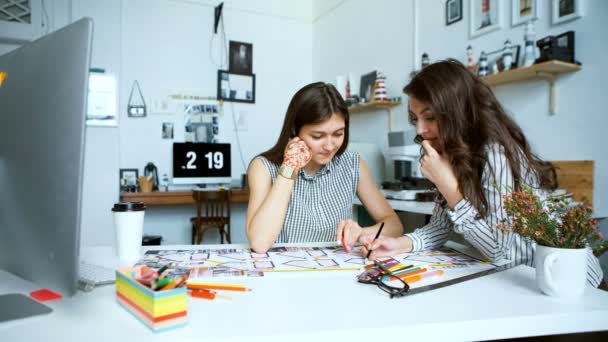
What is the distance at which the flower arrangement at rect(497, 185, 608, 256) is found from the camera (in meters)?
0.73

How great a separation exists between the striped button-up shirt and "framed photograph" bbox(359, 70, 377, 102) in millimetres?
2486

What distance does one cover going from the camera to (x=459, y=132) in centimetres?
114

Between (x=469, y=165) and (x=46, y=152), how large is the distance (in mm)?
934

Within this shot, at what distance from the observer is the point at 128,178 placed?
4.00 meters

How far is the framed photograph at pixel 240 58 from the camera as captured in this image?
4391 millimetres

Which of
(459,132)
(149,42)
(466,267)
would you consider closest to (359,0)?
(149,42)

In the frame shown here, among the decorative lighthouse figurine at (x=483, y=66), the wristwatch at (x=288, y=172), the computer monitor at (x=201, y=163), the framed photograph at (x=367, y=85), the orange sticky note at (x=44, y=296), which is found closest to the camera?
the orange sticky note at (x=44, y=296)

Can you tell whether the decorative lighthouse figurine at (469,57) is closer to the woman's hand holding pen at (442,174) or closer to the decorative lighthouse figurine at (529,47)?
the decorative lighthouse figurine at (529,47)

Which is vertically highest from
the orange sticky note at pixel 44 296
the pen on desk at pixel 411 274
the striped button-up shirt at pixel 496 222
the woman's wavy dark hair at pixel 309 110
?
the woman's wavy dark hair at pixel 309 110

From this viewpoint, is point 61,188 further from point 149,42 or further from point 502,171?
point 149,42

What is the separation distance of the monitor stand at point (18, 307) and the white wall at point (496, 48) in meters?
2.23

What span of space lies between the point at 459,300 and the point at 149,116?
3885mm

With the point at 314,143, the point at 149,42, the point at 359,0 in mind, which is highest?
the point at 359,0

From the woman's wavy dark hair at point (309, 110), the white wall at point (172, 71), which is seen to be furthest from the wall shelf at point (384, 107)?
the woman's wavy dark hair at point (309, 110)
